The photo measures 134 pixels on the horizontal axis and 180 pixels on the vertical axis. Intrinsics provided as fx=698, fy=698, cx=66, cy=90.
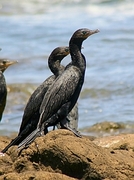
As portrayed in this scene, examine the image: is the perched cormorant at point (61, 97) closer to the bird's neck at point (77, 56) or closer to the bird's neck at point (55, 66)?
the bird's neck at point (77, 56)

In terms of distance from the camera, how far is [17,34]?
26.8m

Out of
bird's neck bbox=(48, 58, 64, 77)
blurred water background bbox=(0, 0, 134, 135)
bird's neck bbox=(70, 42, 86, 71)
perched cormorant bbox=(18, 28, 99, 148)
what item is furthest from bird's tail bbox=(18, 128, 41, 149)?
blurred water background bbox=(0, 0, 134, 135)

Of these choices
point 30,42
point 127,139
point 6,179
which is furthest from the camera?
point 30,42

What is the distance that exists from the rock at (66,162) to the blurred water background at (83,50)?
6290mm

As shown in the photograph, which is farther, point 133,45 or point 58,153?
point 133,45

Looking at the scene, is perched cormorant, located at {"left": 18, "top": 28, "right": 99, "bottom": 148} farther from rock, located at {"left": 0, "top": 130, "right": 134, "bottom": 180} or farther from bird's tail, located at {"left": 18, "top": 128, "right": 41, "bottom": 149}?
rock, located at {"left": 0, "top": 130, "right": 134, "bottom": 180}

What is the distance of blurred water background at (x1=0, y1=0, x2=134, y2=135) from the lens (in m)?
15.5

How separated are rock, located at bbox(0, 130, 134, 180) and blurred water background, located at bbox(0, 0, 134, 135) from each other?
629cm

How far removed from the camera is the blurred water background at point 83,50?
15.5m

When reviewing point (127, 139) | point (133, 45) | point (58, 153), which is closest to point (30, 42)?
point (133, 45)

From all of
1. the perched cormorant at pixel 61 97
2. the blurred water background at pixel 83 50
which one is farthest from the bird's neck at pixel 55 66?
the blurred water background at pixel 83 50

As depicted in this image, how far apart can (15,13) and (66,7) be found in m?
2.50

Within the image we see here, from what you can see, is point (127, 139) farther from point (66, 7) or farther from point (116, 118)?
point (66, 7)

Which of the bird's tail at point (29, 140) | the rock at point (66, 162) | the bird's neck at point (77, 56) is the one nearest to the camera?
the rock at point (66, 162)
